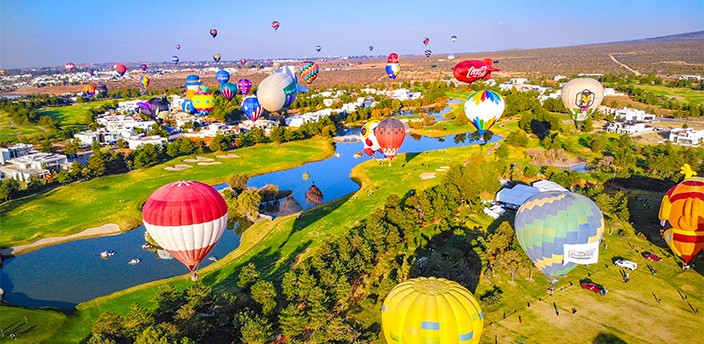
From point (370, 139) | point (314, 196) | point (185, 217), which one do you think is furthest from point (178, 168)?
point (185, 217)

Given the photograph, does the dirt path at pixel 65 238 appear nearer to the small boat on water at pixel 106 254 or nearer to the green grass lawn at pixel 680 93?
the small boat on water at pixel 106 254

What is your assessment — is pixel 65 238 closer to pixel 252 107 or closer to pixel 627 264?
pixel 252 107

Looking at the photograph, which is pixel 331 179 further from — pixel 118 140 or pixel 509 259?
pixel 118 140

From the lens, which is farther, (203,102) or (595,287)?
(203,102)

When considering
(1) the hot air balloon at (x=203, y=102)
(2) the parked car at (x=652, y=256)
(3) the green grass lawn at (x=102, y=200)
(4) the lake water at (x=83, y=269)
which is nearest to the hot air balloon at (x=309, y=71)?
(1) the hot air balloon at (x=203, y=102)

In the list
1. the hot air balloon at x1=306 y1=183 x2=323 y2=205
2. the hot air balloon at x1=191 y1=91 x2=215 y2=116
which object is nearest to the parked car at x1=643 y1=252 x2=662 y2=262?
the hot air balloon at x1=306 y1=183 x2=323 y2=205

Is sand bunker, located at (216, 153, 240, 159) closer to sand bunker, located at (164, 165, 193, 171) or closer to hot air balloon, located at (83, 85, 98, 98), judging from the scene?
sand bunker, located at (164, 165, 193, 171)

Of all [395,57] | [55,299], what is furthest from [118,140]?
[395,57]
